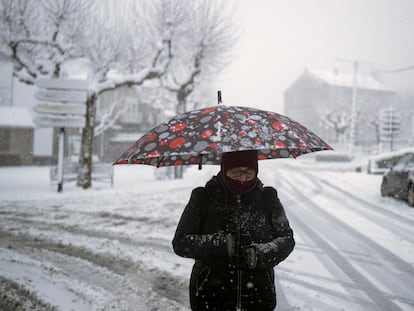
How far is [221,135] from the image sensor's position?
7.27 feet

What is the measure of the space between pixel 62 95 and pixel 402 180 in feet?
41.1

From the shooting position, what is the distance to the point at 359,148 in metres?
48.4

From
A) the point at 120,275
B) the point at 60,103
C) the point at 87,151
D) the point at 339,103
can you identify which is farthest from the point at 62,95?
the point at 339,103

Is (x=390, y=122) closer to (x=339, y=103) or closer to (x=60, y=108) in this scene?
(x=60, y=108)

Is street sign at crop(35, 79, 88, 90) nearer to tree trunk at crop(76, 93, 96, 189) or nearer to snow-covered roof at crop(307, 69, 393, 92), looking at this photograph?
tree trunk at crop(76, 93, 96, 189)

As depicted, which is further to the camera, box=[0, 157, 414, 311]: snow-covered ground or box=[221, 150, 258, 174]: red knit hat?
box=[0, 157, 414, 311]: snow-covered ground

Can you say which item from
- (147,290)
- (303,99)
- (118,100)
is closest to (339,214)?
(147,290)

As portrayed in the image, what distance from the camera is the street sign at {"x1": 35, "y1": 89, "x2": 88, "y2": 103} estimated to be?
45.5 feet

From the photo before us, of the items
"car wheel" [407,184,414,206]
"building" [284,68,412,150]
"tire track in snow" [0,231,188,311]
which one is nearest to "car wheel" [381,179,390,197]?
"car wheel" [407,184,414,206]

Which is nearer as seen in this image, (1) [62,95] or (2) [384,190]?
(2) [384,190]

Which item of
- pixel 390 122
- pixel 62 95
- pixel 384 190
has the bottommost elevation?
pixel 384 190

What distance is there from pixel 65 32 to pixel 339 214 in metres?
13.2

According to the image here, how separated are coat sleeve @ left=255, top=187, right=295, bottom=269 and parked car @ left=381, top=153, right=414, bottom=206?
9569mm

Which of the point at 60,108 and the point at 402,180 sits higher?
the point at 60,108
